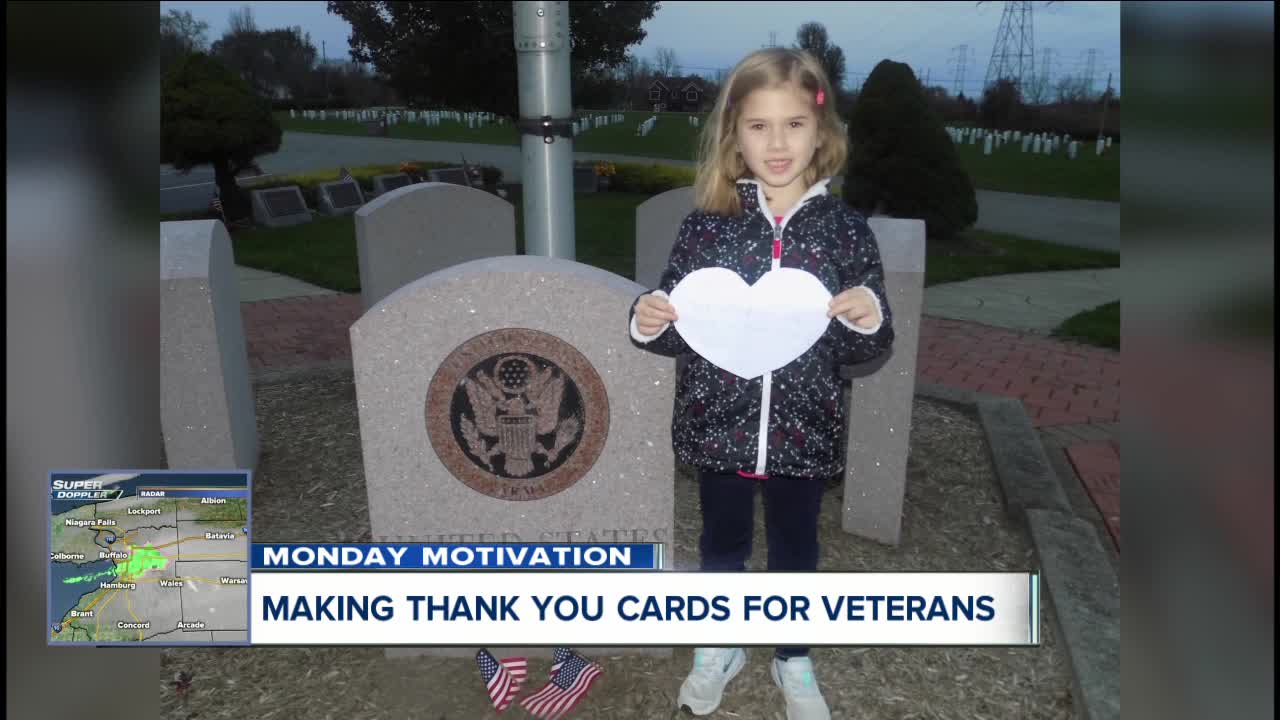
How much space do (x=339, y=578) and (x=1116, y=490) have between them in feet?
11.7

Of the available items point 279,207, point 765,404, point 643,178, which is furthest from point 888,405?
point 643,178

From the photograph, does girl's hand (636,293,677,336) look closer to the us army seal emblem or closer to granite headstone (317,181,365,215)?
the us army seal emblem

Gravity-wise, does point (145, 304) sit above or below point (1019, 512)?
above

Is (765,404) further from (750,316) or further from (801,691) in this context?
(801,691)

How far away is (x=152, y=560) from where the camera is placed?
215cm

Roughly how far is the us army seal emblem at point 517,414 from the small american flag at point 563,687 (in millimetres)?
499

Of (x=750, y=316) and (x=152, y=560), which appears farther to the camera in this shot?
(x=750, y=316)

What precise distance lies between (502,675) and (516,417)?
29.9 inches

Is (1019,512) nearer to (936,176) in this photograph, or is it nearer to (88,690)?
(88,690)

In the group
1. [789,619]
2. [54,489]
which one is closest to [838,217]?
[789,619]

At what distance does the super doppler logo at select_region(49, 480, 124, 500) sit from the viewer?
1856 millimetres

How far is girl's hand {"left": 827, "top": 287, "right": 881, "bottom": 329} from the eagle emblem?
84cm

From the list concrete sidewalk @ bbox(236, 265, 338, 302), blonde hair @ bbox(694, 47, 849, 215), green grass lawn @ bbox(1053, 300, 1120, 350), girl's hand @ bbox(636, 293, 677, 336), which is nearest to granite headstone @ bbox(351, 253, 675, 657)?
girl's hand @ bbox(636, 293, 677, 336)

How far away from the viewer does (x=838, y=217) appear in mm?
2496
